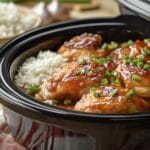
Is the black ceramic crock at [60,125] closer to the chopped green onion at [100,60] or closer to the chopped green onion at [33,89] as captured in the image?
the chopped green onion at [33,89]

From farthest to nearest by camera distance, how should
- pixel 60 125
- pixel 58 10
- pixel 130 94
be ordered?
1. pixel 58 10
2. pixel 130 94
3. pixel 60 125

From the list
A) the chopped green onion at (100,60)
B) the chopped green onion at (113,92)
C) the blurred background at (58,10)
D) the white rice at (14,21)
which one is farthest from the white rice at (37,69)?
the blurred background at (58,10)

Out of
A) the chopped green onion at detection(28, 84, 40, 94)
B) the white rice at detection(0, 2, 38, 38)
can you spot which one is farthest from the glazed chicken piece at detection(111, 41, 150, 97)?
the white rice at detection(0, 2, 38, 38)

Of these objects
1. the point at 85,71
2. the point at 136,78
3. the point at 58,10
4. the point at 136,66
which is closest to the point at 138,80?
the point at 136,78

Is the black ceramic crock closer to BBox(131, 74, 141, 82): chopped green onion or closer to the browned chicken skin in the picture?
the browned chicken skin

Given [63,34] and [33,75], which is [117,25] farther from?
[33,75]

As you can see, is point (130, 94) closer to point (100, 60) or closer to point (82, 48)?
point (100, 60)
